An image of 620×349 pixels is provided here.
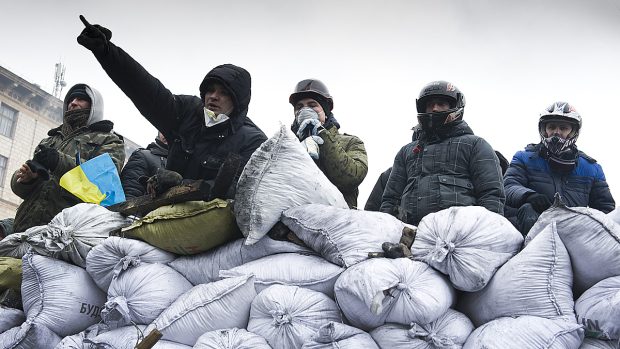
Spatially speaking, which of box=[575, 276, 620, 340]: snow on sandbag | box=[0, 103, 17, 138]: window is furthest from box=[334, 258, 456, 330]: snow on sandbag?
box=[0, 103, 17, 138]: window

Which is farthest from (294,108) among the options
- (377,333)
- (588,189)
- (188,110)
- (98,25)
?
(377,333)

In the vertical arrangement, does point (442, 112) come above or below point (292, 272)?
above

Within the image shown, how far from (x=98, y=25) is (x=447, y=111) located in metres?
1.88

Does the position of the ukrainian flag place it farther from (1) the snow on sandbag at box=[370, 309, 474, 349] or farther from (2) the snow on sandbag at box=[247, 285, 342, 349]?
(1) the snow on sandbag at box=[370, 309, 474, 349]

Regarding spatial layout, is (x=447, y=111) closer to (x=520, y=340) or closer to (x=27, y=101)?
(x=520, y=340)

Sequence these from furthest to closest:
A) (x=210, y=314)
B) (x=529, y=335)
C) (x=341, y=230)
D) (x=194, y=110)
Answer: (x=194, y=110) < (x=341, y=230) < (x=210, y=314) < (x=529, y=335)

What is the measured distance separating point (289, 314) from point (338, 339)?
0.70 feet

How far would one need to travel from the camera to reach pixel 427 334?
7.59 feet

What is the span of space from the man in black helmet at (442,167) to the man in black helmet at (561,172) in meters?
0.54

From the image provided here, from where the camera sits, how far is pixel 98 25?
11.0 feet

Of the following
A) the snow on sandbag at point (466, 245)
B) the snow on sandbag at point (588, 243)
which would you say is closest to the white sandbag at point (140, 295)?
the snow on sandbag at point (466, 245)

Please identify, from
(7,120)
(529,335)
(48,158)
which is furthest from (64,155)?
(7,120)

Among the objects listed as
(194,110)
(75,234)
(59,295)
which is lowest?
(59,295)

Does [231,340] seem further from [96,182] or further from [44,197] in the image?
[44,197]
